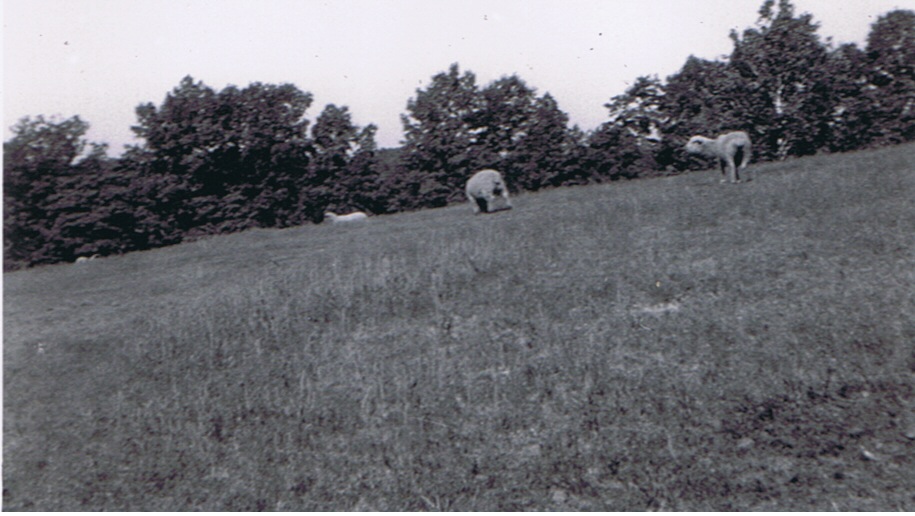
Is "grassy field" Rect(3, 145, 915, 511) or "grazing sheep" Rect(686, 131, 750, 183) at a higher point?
"grazing sheep" Rect(686, 131, 750, 183)

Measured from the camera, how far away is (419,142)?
165ft

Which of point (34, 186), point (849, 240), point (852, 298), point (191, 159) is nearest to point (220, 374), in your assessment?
point (852, 298)

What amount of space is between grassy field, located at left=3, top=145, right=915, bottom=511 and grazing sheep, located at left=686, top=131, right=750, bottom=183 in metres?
3.91

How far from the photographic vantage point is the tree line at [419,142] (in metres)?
31.4

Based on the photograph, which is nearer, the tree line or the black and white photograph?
the black and white photograph

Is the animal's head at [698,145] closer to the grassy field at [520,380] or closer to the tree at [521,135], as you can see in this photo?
the grassy field at [520,380]

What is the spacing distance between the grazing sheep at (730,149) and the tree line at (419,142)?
82.0 ft

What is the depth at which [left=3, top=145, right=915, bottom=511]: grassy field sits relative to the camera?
5668mm

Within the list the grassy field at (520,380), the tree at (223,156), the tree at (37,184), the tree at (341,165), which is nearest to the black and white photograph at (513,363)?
the grassy field at (520,380)

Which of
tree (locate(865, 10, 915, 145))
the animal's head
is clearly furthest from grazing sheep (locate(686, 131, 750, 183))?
tree (locate(865, 10, 915, 145))

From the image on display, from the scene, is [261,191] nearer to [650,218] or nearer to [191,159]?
[191,159]

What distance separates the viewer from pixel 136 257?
25219mm

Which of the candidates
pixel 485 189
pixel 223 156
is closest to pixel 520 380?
pixel 485 189

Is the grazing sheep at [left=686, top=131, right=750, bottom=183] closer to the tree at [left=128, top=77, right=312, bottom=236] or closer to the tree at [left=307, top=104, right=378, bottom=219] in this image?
the tree at [left=128, top=77, right=312, bottom=236]
